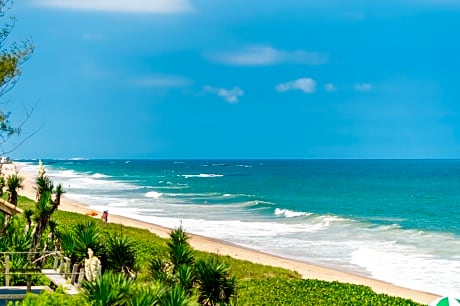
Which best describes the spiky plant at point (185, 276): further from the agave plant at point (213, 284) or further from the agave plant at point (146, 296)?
the agave plant at point (146, 296)

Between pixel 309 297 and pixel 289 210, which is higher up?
pixel 289 210

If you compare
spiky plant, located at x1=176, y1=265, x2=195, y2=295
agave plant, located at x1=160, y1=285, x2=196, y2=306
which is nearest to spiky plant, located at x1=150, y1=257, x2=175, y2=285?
spiky plant, located at x1=176, y1=265, x2=195, y2=295

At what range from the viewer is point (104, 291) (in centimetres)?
1191

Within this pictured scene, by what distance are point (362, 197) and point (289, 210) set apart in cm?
Answer: 2613

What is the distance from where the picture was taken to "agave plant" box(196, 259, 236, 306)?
16219mm

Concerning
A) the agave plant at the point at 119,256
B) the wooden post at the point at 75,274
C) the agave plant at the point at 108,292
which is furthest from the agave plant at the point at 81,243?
the agave plant at the point at 108,292

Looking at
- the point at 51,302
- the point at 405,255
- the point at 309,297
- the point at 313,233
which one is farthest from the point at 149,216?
the point at 51,302

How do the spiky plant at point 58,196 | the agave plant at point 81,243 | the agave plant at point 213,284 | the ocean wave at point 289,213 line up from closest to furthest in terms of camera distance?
the agave plant at point 213,284, the agave plant at point 81,243, the spiky plant at point 58,196, the ocean wave at point 289,213

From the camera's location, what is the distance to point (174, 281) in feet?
53.0

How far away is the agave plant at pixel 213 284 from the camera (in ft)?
53.2

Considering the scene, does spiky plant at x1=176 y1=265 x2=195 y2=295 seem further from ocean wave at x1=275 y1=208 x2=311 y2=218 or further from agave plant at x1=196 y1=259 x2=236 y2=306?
ocean wave at x1=275 y1=208 x2=311 y2=218

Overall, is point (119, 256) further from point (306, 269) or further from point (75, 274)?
point (306, 269)

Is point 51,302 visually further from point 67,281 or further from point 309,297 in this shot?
point 309,297

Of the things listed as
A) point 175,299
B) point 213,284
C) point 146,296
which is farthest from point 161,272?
point 146,296
